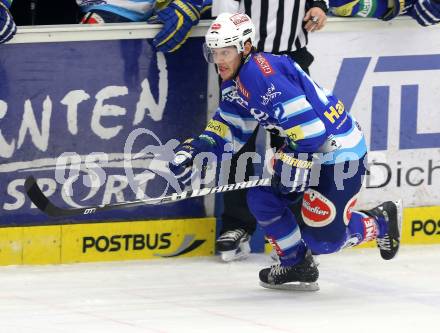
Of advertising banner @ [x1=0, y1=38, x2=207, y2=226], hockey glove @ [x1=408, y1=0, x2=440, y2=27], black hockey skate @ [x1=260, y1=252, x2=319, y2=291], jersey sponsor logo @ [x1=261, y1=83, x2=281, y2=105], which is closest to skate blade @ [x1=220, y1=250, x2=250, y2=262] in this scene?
advertising banner @ [x1=0, y1=38, x2=207, y2=226]

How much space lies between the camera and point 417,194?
7652mm

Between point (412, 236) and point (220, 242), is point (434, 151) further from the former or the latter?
point (220, 242)

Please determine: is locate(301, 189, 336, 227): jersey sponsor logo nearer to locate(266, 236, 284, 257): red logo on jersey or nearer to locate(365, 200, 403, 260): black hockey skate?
locate(266, 236, 284, 257): red logo on jersey

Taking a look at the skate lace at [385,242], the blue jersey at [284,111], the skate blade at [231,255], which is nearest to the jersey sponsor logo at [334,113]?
the blue jersey at [284,111]

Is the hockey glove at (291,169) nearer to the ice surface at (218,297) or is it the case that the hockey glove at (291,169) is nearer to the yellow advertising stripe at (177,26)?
the ice surface at (218,297)

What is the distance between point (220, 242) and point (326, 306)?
36.9 inches

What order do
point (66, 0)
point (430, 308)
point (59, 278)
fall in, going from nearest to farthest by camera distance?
1. point (430, 308)
2. point (59, 278)
3. point (66, 0)

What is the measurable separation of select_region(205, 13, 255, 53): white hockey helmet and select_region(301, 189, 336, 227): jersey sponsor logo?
721 millimetres

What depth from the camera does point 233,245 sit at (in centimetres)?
715

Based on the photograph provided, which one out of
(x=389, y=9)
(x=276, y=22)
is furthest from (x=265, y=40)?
(x=389, y=9)

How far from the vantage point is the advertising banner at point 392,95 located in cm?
739

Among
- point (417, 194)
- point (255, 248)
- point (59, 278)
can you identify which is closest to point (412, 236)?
point (417, 194)

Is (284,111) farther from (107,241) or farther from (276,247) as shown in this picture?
(107,241)

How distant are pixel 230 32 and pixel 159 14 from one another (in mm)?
735
